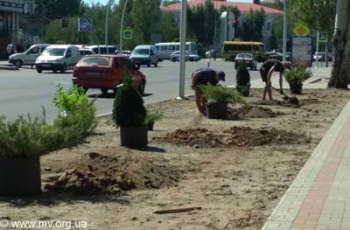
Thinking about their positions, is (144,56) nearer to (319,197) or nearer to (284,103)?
(284,103)

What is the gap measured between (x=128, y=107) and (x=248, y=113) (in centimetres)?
712

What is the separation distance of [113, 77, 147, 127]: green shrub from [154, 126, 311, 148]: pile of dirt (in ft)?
3.16

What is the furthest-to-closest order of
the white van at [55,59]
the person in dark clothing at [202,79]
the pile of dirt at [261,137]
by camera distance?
the white van at [55,59]
the person in dark clothing at [202,79]
the pile of dirt at [261,137]

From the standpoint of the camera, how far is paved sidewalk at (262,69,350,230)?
6934 millimetres

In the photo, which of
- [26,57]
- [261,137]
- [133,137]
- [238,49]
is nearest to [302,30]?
[26,57]

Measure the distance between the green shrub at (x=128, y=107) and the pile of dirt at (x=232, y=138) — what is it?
96 centimetres

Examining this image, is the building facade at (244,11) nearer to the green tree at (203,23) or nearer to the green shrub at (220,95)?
the green tree at (203,23)

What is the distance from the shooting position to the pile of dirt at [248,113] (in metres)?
18.5

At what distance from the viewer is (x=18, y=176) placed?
314 inches

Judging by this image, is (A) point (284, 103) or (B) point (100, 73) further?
(B) point (100, 73)

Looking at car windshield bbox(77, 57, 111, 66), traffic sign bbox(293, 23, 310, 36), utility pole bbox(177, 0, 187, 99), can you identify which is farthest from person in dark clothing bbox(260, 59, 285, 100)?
traffic sign bbox(293, 23, 310, 36)

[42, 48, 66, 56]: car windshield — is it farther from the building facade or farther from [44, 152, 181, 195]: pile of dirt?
the building facade

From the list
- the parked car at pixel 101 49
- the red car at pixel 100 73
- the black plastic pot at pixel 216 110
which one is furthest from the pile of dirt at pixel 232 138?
the parked car at pixel 101 49

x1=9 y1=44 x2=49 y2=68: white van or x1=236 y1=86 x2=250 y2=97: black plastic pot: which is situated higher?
x1=236 y1=86 x2=250 y2=97: black plastic pot
